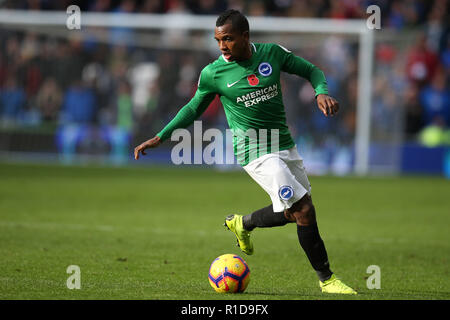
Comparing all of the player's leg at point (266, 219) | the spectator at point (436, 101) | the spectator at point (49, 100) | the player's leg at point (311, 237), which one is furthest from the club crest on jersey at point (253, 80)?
the spectator at point (436, 101)

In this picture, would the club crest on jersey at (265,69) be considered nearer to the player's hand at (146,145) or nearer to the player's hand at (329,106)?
the player's hand at (329,106)

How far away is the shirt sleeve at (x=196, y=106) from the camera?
7.10 m

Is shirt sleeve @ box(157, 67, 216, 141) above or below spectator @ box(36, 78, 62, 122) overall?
above

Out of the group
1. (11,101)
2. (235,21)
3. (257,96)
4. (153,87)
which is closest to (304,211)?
(257,96)

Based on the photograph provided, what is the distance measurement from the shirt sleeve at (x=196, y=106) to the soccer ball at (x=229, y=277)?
1315mm

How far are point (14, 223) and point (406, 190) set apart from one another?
9.68 meters

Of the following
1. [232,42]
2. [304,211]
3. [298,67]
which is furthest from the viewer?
[298,67]

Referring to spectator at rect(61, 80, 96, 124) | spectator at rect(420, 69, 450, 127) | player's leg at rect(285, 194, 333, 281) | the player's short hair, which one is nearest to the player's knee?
player's leg at rect(285, 194, 333, 281)

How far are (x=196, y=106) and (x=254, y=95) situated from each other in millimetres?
581

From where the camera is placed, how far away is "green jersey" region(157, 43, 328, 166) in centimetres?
699

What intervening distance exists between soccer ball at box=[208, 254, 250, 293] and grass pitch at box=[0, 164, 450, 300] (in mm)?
121

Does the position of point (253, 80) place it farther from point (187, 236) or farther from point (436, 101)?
point (436, 101)

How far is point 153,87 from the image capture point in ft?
74.2

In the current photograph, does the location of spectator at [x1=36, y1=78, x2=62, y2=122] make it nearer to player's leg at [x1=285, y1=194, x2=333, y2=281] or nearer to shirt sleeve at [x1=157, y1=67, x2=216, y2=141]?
shirt sleeve at [x1=157, y1=67, x2=216, y2=141]
